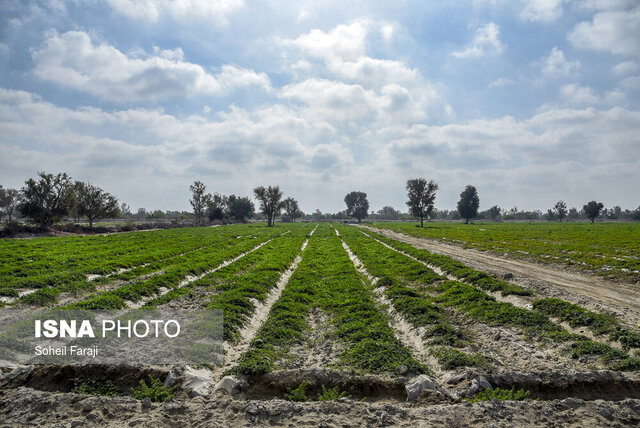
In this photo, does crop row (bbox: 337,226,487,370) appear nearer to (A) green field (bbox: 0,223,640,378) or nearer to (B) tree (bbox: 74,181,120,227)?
(A) green field (bbox: 0,223,640,378)

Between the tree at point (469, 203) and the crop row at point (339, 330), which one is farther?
the tree at point (469, 203)

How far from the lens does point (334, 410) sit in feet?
18.1

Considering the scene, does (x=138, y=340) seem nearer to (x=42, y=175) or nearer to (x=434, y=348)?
(x=434, y=348)

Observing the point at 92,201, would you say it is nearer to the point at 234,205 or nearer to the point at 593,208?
the point at 234,205

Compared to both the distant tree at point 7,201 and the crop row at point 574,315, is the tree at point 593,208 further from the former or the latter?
the distant tree at point 7,201

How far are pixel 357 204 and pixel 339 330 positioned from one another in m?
182

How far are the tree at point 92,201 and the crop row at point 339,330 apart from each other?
7589 centimetres

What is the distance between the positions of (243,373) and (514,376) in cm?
552

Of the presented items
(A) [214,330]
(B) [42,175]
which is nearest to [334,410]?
(A) [214,330]

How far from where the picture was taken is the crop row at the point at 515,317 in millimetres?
7393

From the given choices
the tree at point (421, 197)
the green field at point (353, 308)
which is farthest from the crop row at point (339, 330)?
the tree at point (421, 197)

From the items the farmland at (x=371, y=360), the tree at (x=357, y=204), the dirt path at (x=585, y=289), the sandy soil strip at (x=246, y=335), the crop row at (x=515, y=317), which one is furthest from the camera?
the tree at (x=357, y=204)

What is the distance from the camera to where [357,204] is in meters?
190

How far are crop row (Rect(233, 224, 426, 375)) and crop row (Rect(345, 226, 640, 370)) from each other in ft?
6.30
